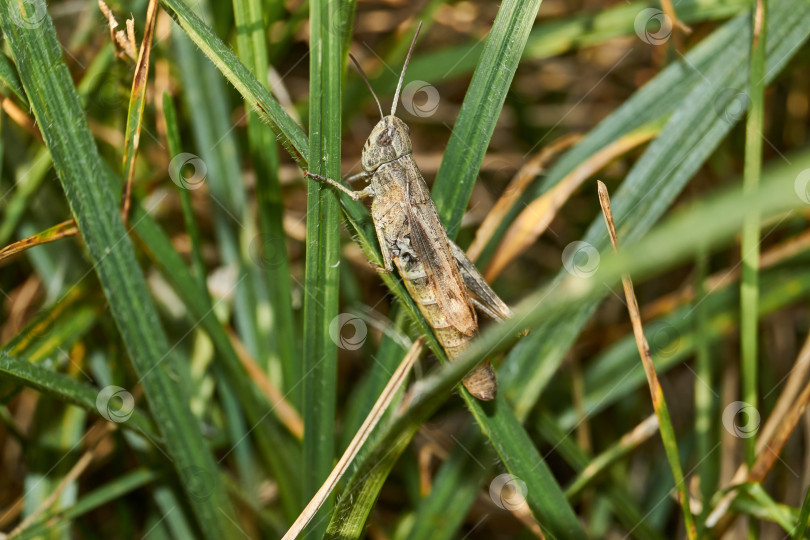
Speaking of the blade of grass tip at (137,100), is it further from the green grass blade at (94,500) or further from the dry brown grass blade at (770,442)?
the dry brown grass blade at (770,442)

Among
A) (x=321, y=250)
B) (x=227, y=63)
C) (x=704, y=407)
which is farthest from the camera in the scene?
(x=704, y=407)

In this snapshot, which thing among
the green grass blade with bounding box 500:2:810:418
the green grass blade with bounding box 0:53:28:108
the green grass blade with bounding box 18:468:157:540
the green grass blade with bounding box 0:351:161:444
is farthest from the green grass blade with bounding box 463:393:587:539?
the green grass blade with bounding box 0:53:28:108

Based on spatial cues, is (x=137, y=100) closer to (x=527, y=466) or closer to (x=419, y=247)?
(x=419, y=247)

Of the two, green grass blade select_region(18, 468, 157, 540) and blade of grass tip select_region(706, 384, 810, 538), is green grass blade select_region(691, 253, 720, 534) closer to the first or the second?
blade of grass tip select_region(706, 384, 810, 538)

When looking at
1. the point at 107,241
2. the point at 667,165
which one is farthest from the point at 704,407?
the point at 107,241

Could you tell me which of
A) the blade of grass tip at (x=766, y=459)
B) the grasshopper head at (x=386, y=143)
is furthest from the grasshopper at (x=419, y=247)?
the blade of grass tip at (x=766, y=459)

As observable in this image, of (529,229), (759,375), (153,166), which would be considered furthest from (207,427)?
(759,375)

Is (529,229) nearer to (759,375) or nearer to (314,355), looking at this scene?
(314,355)
